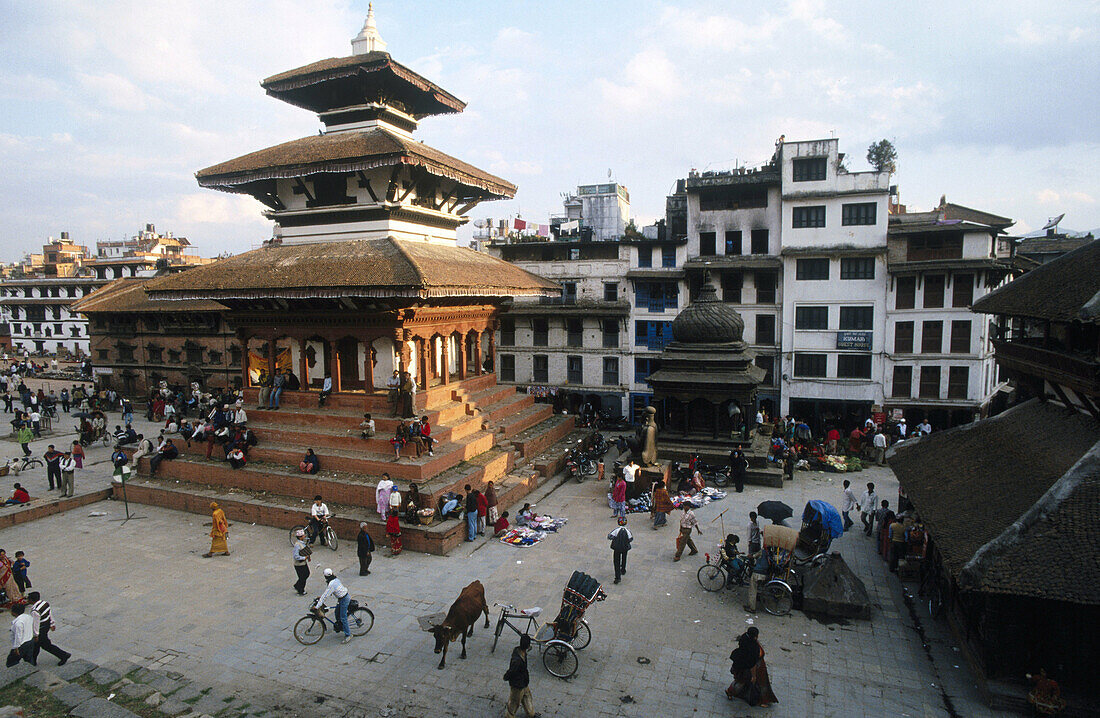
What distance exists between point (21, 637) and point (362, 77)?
18.5 m

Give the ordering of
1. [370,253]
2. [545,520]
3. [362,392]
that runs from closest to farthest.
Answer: [545,520] < [370,253] < [362,392]

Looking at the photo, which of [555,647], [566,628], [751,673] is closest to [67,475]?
[555,647]

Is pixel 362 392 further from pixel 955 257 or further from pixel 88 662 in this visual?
pixel 955 257

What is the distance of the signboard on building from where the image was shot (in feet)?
92.0

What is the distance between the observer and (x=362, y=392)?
Answer: 21.1 meters

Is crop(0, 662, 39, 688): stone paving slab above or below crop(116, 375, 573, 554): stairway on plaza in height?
below

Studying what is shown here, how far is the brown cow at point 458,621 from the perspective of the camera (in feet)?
33.8

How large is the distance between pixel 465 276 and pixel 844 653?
1514 centimetres

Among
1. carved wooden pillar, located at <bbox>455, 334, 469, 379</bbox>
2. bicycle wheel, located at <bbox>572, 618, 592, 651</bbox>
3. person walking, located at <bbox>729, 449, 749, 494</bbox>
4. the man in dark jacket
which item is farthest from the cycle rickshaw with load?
carved wooden pillar, located at <bbox>455, 334, 469, 379</bbox>

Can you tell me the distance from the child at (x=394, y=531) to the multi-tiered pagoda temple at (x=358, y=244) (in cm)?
562

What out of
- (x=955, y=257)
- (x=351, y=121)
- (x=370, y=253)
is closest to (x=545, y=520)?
(x=370, y=253)

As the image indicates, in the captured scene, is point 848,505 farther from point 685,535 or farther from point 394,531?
point 394,531

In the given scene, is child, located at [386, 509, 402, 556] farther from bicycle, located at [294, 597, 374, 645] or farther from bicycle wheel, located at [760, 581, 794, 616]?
bicycle wheel, located at [760, 581, 794, 616]

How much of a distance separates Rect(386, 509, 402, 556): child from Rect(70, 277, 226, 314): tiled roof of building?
2495 cm
